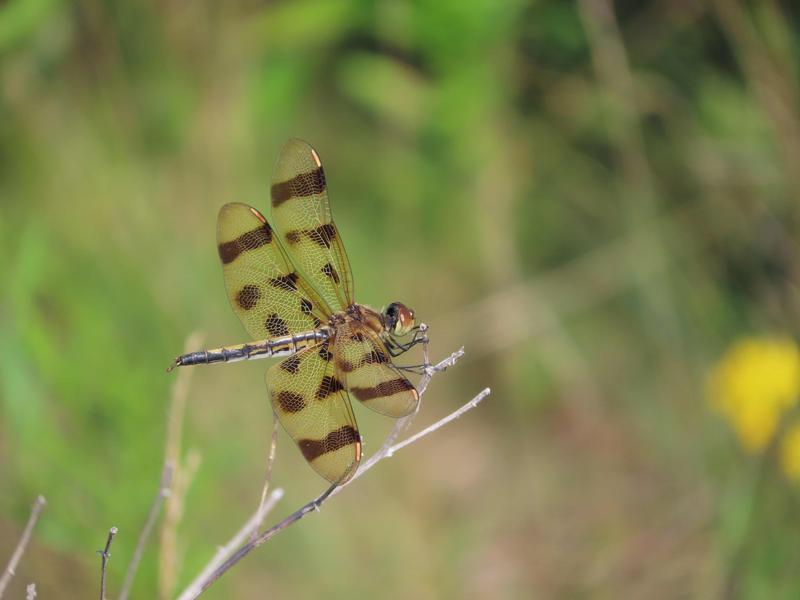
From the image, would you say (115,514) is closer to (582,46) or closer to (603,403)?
(603,403)

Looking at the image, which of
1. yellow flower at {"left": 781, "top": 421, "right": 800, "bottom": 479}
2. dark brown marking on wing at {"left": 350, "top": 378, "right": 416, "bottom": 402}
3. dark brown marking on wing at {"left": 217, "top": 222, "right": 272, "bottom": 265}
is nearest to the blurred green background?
yellow flower at {"left": 781, "top": 421, "right": 800, "bottom": 479}

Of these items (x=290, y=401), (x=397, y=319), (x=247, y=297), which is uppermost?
(x=247, y=297)

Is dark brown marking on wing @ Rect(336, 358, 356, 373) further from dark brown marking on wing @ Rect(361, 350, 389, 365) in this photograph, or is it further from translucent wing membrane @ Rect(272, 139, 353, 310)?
translucent wing membrane @ Rect(272, 139, 353, 310)

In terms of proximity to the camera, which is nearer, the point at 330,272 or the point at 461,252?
the point at 330,272

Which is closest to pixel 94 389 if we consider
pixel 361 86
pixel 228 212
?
pixel 228 212

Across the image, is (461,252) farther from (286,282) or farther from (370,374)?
(370,374)

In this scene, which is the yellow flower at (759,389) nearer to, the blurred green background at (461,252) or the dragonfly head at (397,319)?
the blurred green background at (461,252)

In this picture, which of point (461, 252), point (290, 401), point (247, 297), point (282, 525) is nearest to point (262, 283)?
point (247, 297)
